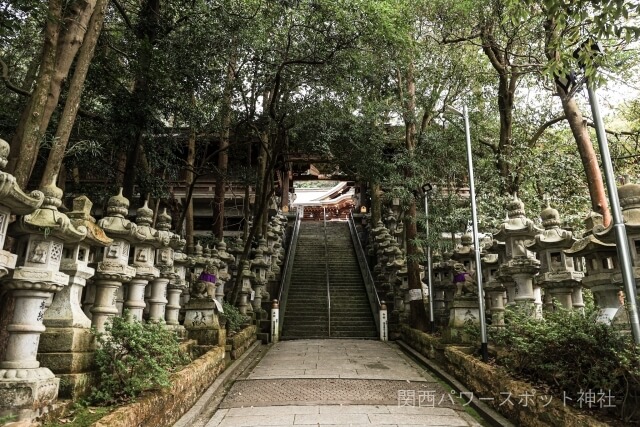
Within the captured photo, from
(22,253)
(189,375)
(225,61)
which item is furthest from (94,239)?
(225,61)

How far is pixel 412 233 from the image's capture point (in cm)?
1248

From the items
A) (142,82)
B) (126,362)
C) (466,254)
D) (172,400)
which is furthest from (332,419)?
(142,82)

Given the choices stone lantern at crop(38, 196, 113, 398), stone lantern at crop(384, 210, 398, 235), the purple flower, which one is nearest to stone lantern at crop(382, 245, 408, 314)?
stone lantern at crop(384, 210, 398, 235)

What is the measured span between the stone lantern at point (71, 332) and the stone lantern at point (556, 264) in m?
6.20

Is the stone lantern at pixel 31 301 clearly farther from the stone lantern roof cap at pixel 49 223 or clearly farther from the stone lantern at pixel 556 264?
the stone lantern at pixel 556 264

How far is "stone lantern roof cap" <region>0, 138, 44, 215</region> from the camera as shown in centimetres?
343

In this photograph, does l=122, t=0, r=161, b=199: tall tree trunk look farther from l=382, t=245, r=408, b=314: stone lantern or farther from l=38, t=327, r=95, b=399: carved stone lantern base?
l=382, t=245, r=408, b=314: stone lantern

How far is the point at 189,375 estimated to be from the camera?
5.83 metres

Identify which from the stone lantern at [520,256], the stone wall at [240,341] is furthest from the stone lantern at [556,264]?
the stone wall at [240,341]

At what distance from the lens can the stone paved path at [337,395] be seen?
5.46 metres

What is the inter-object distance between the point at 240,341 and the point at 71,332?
5834 mm

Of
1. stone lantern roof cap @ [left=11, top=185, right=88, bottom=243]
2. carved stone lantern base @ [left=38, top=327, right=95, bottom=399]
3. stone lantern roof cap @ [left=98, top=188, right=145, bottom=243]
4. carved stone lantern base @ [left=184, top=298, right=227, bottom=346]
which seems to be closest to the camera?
stone lantern roof cap @ [left=11, top=185, right=88, bottom=243]

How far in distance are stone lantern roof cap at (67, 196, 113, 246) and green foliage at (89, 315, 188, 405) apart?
90 centimetres

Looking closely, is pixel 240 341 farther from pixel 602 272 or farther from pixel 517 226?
pixel 602 272
